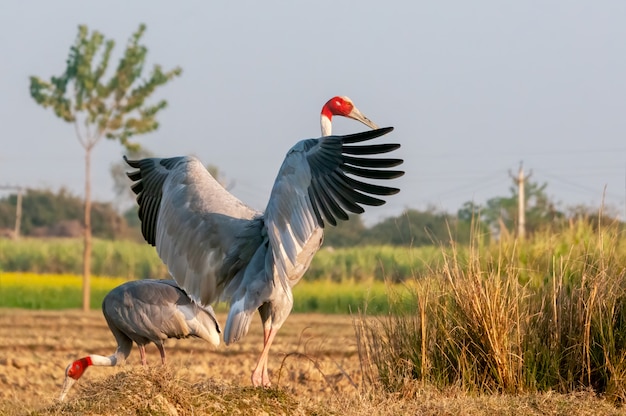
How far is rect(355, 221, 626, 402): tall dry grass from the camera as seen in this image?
768 centimetres

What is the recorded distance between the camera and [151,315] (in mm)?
10453

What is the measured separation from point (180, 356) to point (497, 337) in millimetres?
6577

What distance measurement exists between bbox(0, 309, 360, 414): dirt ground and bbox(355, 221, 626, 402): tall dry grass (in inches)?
17.7

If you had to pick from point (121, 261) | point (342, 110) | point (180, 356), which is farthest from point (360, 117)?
point (121, 261)

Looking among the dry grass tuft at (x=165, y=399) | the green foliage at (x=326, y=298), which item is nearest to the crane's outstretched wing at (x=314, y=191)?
the dry grass tuft at (x=165, y=399)

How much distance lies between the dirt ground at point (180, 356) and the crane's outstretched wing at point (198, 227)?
632mm

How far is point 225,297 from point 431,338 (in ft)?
4.75

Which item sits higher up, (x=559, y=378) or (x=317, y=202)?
(x=317, y=202)

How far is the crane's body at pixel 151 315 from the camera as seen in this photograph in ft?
34.3

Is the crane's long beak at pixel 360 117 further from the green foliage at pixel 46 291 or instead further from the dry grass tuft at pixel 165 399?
the green foliage at pixel 46 291

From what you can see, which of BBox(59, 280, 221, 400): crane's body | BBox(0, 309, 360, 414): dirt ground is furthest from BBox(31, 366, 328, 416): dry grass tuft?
BBox(59, 280, 221, 400): crane's body

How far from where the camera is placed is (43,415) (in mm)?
Result: 5984

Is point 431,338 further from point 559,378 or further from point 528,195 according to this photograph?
point 528,195

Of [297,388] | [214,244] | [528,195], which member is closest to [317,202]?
[214,244]
